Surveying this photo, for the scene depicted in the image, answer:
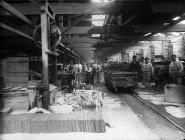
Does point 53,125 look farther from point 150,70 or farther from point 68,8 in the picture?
point 150,70

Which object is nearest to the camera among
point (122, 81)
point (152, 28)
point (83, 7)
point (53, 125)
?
point (53, 125)

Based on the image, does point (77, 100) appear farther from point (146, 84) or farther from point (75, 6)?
point (146, 84)

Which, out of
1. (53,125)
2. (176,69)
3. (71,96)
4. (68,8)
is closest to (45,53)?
(68,8)

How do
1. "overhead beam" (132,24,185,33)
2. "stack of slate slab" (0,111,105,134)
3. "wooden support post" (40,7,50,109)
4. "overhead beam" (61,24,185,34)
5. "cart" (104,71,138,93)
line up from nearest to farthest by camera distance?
"stack of slate slab" (0,111,105,134)
"wooden support post" (40,7,50,109)
"overhead beam" (61,24,185,34)
"overhead beam" (132,24,185,33)
"cart" (104,71,138,93)

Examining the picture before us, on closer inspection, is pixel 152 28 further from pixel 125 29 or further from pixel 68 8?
pixel 68 8

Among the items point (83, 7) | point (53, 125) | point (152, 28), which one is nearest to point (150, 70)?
point (152, 28)

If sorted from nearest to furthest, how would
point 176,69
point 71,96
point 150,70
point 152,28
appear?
point 71,96
point 152,28
point 176,69
point 150,70

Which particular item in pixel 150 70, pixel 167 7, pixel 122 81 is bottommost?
→ pixel 122 81

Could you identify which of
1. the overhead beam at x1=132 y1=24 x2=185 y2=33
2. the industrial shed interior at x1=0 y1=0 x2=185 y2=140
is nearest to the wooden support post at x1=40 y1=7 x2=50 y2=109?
the industrial shed interior at x1=0 y1=0 x2=185 y2=140

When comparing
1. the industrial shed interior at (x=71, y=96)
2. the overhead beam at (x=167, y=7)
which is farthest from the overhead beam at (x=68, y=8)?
the overhead beam at (x=167, y=7)

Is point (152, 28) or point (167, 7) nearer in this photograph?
point (167, 7)

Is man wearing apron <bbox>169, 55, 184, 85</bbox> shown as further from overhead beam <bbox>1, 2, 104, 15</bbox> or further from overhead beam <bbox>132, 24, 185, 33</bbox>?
overhead beam <bbox>1, 2, 104, 15</bbox>

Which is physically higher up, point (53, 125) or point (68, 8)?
point (68, 8)

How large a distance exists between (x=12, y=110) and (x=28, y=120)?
1.80 meters
